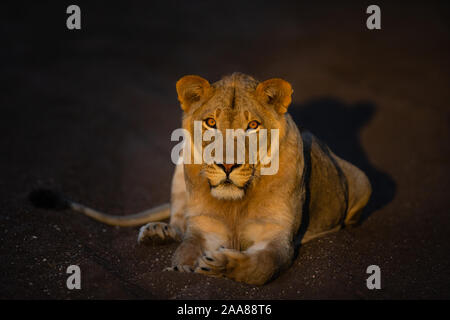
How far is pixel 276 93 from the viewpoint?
154 inches

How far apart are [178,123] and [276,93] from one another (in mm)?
5352

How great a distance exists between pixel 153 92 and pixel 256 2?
7.55 m

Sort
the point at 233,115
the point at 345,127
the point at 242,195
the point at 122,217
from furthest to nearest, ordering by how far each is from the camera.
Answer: the point at 345,127 < the point at 122,217 < the point at 242,195 < the point at 233,115

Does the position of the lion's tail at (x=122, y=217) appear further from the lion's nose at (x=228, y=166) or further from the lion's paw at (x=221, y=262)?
the lion's nose at (x=228, y=166)

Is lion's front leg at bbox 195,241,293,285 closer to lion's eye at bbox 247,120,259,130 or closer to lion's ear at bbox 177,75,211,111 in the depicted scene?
lion's eye at bbox 247,120,259,130

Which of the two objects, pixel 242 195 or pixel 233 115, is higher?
pixel 233 115

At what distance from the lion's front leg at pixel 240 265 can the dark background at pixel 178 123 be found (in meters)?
0.08

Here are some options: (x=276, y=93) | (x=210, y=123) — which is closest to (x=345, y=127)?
(x=276, y=93)

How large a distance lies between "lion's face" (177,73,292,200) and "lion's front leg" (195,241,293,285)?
428mm

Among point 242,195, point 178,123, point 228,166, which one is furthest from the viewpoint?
point 178,123

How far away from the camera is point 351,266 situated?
13.9 ft

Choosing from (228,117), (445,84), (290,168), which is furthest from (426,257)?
(445,84)

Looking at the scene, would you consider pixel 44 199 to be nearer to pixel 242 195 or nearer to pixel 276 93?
pixel 242 195

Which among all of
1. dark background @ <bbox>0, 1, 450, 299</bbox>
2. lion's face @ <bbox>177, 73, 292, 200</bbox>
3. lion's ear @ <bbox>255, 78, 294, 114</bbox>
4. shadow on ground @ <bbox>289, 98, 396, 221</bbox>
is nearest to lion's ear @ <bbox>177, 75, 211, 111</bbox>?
lion's face @ <bbox>177, 73, 292, 200</bbox>
